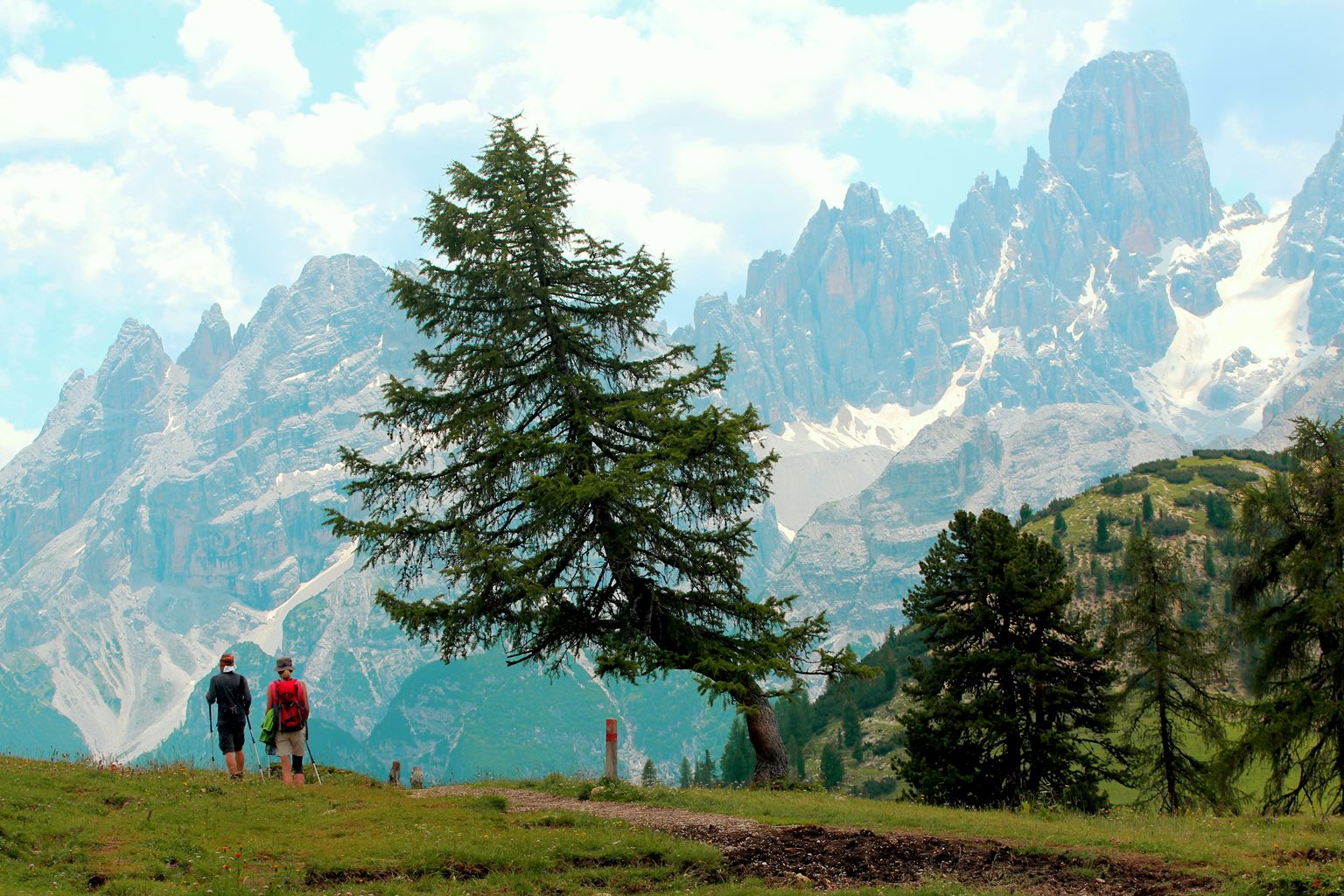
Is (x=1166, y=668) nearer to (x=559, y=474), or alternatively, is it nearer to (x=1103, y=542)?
(x=559, y=474)

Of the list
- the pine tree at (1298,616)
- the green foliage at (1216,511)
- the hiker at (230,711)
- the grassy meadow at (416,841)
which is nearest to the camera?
the grassy meadow at (416,841)

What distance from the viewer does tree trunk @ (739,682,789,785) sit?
87.5 ft

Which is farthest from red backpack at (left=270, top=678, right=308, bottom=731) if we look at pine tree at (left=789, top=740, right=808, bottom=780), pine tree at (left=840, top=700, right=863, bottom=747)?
pine tree at (left=840, top=700, right=863, bottom=747)

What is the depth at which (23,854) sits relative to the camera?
15.7 metres

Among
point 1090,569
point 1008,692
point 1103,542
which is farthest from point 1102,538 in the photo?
point 1008,692

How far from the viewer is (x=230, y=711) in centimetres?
2384

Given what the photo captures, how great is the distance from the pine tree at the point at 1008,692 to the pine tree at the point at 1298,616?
269 inches

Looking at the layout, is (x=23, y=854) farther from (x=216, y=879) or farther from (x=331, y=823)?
(x=331, y=823)

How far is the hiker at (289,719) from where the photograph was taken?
76.3 ft

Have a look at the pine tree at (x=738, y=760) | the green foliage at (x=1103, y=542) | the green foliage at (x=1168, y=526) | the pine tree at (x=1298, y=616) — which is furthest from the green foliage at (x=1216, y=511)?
the pine tree at (x=1298, y=616)

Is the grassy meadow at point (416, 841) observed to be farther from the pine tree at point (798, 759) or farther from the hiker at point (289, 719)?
the pine tree at point (798, 759)

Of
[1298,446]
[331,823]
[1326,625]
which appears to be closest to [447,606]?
[331,823]

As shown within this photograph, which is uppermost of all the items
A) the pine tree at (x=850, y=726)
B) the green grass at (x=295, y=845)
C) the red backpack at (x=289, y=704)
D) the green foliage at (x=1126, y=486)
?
the green foliage at (x=1126, y=486)

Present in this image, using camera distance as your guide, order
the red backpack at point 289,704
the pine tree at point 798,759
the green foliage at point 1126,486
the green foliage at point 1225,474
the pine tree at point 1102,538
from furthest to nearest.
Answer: the green foliage at point 1126,486 < the green foliage at point 1225,474 < the pine tree at point 1102,538 < the pine tree at point 798,759 < the red backpack at point 289,704
